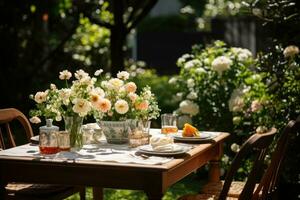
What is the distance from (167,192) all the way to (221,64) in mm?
1224

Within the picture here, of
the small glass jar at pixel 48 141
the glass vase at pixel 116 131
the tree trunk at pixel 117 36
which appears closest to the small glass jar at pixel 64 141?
the small glass jar at pixel 48 141

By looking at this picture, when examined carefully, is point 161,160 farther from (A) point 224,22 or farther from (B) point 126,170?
(A) point 224,22

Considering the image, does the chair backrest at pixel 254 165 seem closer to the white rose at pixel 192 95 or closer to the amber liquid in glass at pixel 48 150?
the amber liquid in glass at pixel 48 150

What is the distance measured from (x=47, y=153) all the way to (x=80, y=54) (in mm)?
7980

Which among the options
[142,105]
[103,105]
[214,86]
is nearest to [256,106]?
[214,86]

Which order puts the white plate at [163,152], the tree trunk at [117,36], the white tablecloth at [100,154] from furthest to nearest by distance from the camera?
1. the tree trunk at [117,36]
2. the white plate at [163,152]
3. the white tablecloth at [100,154]

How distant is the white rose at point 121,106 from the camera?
3588 millimetres

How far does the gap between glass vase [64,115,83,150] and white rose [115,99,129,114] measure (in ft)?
0.67

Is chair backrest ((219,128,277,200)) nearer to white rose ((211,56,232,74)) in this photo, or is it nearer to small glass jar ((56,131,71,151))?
small glass jar ((56,131,71,151))

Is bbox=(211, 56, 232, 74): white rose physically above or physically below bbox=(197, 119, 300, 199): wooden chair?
above

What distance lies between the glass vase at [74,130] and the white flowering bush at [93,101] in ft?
0.09

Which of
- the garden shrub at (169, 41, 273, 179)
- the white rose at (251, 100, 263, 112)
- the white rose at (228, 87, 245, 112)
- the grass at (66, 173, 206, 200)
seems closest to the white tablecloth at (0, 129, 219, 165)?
the white rose at (251, 100, 263, 112)

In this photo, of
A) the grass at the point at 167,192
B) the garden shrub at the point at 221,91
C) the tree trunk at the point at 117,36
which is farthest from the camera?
the tree trunk at the point at 117,36

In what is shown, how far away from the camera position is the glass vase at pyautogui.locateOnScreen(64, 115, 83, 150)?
3572 millimetres
